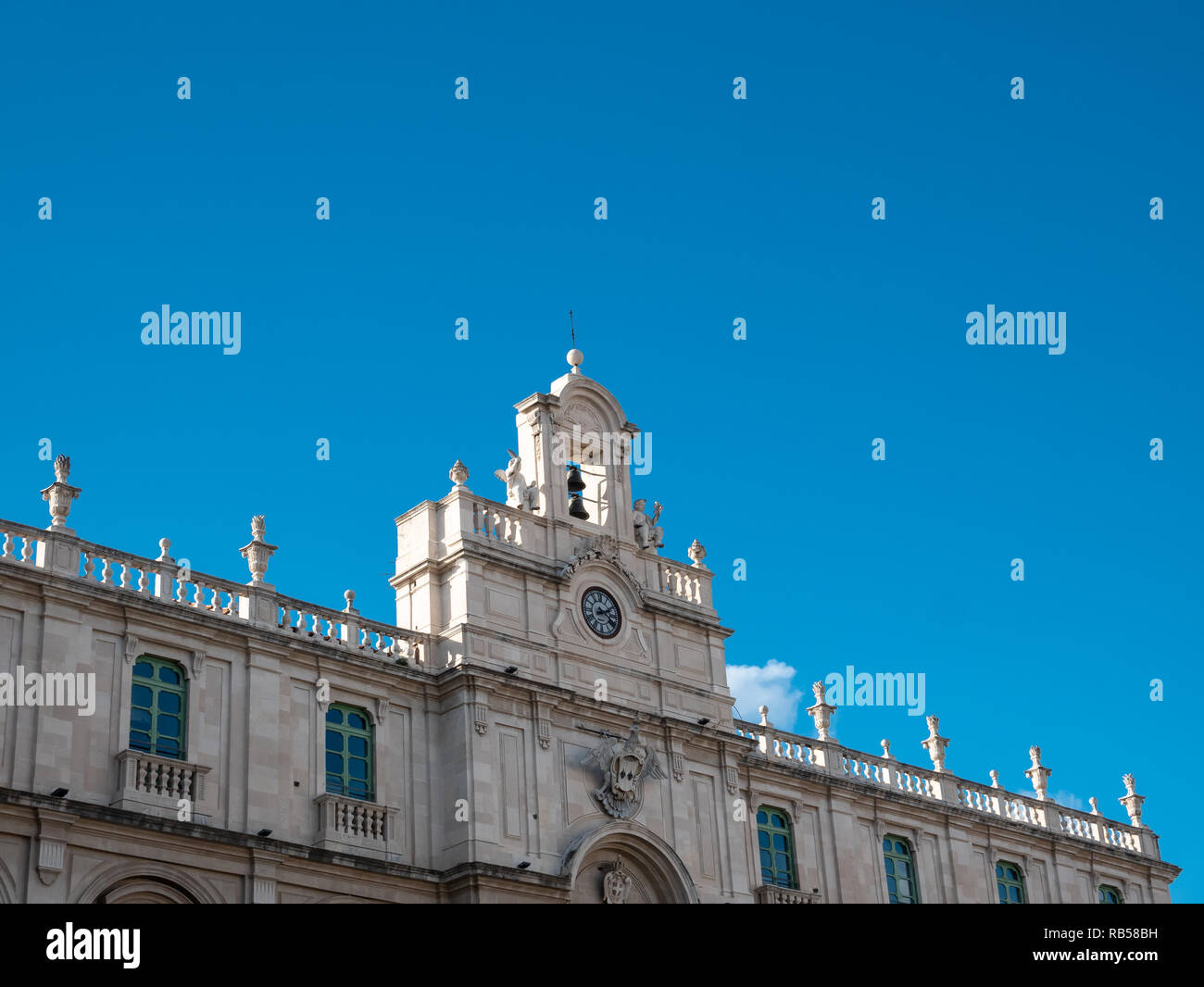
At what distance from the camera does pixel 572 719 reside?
39688 millimetres

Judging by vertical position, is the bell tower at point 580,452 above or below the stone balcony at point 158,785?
above

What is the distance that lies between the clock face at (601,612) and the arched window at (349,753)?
6149mm

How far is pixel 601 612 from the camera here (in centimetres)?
4169

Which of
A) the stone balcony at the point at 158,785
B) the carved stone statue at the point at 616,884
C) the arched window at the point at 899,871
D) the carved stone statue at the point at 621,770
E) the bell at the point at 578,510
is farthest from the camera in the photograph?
the arched window at the point at 899,871

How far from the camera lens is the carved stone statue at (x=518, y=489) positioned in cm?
4169

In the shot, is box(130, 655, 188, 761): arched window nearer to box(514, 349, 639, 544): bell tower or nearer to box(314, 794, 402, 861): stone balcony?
box(314, 794, 402, 861): stone balcony

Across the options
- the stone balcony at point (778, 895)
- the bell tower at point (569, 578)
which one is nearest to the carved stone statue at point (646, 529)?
the bell tower at point (569, 578)

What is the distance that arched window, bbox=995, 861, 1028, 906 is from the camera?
4988cm

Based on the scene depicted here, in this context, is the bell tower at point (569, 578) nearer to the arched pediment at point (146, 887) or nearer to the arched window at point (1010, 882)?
the arched pediment at point (146, 887)

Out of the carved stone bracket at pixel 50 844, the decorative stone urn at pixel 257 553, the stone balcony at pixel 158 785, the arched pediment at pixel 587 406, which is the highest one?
the arched pediment at pixel 587 406

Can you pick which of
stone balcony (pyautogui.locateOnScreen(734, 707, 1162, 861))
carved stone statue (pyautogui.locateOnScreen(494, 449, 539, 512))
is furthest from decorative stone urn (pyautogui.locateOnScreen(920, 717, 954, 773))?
carved stone statue (pyautogui.locateOnScreen(494, 449, 539, 512))

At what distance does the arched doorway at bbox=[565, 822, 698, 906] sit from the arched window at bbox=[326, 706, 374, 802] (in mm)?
4535

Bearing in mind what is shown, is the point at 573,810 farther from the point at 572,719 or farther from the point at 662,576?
the point at 662,576

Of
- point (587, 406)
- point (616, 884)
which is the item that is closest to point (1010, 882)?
point (616, 884)
